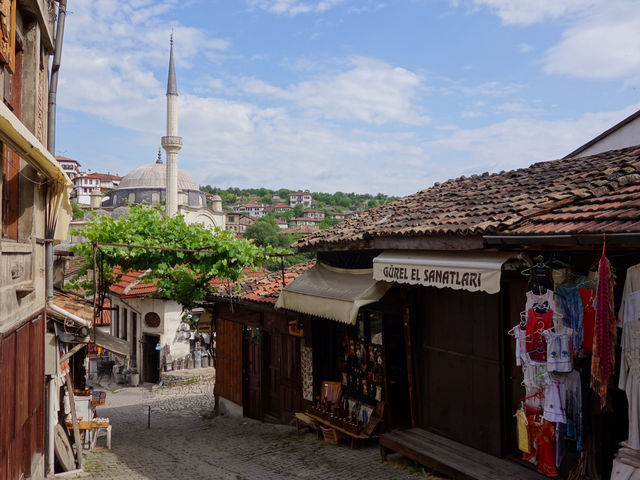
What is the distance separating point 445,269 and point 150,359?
20.8 meters

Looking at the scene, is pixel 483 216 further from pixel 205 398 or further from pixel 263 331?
pixel 205 398

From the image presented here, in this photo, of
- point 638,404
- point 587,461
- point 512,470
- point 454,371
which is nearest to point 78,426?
point 454,371

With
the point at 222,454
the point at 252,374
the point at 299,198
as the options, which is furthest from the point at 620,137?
the point at 299,198

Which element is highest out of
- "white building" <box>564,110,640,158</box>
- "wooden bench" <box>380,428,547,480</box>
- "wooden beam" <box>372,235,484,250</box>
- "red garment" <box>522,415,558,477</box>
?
"white building" <box>564,110,640,158</box>

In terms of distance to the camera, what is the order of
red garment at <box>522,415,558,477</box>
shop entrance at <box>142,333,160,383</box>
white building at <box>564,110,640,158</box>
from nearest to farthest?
red garment at <box>522,415,558,477</box>
white building at <box>564,110,640,158</box>
shop entrance at <box>142,333,160,383</box>

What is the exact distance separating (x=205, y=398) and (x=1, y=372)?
→ 12.9 meters

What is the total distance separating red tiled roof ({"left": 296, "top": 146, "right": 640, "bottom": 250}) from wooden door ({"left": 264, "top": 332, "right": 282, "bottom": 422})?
3035 mm

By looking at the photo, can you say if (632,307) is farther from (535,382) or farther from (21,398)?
(21,398)

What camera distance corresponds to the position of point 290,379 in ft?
37.6

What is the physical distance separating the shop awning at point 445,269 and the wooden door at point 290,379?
14.1 ft

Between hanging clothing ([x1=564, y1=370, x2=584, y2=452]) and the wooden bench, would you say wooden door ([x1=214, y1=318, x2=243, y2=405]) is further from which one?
hanging clothing ([x1=564, y1=370, x2=584, y2=452])

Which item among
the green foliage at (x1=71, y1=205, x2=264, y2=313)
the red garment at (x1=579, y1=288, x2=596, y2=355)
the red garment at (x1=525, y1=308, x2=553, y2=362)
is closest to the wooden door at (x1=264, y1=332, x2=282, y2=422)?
the green foliage at (x1=71, y1=205, x2=264, y2=313)

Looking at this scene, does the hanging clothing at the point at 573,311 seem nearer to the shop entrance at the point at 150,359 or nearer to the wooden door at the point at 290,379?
the wooden door at the point at 290,379

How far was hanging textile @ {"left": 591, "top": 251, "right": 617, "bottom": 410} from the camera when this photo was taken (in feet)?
15.4
